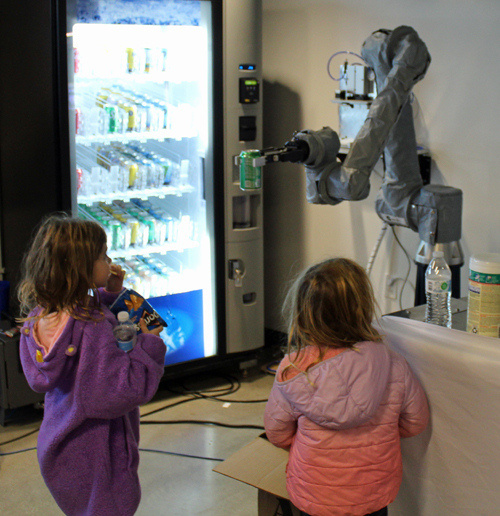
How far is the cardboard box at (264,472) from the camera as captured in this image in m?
1.74

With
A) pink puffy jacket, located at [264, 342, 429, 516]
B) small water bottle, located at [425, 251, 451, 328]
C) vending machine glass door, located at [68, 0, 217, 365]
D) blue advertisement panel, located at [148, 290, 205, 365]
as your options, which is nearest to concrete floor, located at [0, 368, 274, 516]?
blue advertisement panel, located at [148, 290, 205, 365]

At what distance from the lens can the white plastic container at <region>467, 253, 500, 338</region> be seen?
1.58 meters

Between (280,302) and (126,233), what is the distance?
1343 mm

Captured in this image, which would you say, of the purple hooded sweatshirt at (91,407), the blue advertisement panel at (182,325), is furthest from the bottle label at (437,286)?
the blue advertisement panel at (182,325)

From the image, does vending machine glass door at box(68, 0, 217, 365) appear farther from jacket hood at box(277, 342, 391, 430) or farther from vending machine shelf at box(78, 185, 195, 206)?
jacket hood at box(277, 342, 391, 430)

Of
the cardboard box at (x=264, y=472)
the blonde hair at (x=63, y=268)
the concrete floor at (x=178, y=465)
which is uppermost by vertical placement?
the blonde hair at (x=63, y=268)

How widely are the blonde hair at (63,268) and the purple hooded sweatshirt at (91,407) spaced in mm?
52

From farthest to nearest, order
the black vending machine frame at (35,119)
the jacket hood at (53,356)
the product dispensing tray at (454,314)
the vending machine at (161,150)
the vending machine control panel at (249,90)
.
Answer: the vending machine control panel at (249,90), the vending machine at (161,150), the black vending machine frame at (35,119), the product dispensing tray at (454,314), the jacket hood at (53,356)

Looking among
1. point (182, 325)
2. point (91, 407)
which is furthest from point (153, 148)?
point (91, 407)

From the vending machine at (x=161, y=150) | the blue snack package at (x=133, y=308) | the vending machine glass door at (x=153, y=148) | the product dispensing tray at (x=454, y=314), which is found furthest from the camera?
the vending machine glass door at (x=153, y=148)

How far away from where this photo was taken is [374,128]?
203cm

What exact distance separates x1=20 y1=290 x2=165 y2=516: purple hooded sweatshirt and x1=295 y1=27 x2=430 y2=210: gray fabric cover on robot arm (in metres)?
0.86

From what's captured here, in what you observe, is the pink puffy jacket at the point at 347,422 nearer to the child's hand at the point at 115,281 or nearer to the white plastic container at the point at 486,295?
the white plastic container at the point at 486,295

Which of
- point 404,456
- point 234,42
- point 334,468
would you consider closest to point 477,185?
point 234,42
